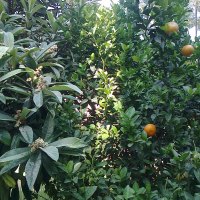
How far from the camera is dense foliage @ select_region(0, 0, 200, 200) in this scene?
1.41m

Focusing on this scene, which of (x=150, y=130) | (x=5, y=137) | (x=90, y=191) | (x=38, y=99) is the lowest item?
(x=90, y=191)

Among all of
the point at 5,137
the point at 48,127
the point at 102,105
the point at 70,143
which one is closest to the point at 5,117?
the point at 5,137

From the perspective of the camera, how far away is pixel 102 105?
1.78m

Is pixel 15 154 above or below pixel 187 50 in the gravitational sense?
below

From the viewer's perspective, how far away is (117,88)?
74.5 inches

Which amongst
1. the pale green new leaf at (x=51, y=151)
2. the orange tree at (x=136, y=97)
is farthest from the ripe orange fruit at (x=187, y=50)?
the pale green new leaf at (x=51, y=151)

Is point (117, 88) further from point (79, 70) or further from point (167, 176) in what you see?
point (167, 176)

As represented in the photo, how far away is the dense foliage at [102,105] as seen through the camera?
4.63 feet

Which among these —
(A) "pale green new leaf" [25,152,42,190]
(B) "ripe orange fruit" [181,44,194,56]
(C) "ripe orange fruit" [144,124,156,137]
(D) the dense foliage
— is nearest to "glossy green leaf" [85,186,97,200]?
(D) the dense foliage

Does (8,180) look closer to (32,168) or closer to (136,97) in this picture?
(32,168)

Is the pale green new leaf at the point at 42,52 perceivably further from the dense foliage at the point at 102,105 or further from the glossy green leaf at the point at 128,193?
the glossy green leaf at the point at 128,193

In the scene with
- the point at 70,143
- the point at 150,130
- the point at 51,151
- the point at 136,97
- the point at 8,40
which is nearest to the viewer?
the point at 51,151

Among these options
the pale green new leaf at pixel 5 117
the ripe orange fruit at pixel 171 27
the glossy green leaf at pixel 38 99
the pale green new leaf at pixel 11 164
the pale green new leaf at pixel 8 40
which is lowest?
the pale green new leaf at pixel 11 164

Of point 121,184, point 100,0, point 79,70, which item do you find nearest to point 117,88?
point 79,70
